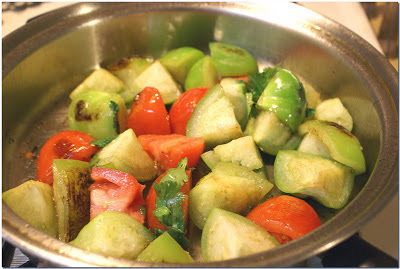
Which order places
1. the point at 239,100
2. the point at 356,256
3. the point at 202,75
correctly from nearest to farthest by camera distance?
the point at 356,256
the point at 239,100
the point at 202,75

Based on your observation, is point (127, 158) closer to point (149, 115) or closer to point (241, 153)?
point (149, 115)

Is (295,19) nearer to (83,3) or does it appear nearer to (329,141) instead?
(329,141)

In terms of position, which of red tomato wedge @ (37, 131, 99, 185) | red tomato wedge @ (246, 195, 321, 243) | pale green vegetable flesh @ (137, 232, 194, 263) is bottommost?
red tomato wedge @ (246, 195, 321, 243)

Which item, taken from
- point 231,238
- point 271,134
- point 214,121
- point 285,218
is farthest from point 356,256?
point 214,121

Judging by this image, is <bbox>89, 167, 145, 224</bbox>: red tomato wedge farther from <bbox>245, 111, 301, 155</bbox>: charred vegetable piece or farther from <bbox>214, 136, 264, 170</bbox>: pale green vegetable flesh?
<bbox>245, 111, 301, 155</bbox>: charred vegetable piece

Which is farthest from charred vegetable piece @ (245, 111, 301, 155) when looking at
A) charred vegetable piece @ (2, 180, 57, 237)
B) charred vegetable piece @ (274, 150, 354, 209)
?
charred vegetable piece @ (2, 180, 57, 237)

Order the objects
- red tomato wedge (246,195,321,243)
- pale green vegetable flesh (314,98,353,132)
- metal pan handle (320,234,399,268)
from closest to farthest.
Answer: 1. metal pan handle (320,234,399,268)
2. red tomato wedge (246,195,321,243)
3. pale green vegetable flesh (314,98,353,132)

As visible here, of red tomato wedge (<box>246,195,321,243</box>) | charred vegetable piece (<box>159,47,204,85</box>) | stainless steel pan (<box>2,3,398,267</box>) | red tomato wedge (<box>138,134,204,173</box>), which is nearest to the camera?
red tomato wedge (<box>246,195,321,243</box>)
